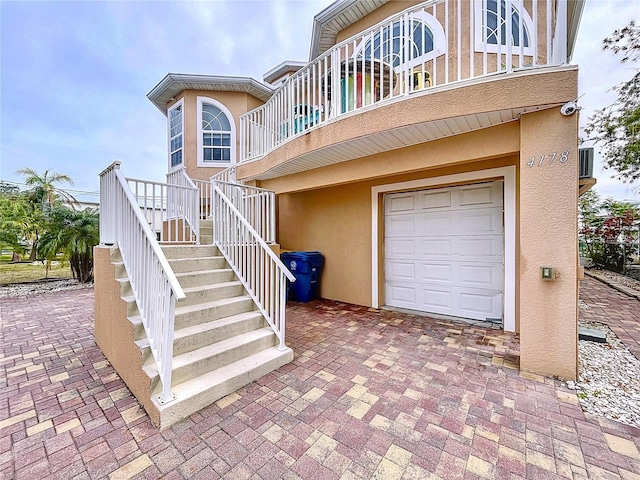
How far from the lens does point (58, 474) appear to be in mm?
1704

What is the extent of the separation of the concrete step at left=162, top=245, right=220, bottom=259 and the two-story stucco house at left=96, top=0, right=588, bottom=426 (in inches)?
0.9

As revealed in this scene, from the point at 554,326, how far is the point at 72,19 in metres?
13.1

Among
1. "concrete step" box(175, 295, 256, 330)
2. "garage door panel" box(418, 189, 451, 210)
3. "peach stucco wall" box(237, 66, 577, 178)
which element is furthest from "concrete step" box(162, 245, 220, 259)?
"garage door panel" box(418, 189, 451, 210)

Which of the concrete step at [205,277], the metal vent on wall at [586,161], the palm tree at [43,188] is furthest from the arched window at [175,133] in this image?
the metal vent on wall at [586,161]

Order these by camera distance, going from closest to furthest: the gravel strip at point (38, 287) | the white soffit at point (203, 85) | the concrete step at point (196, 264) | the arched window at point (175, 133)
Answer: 1. the concrete step at point (196, 264)
2. the gravel strip at point (38, 287)
3. the white soffit at point (203, 85)
4. the arched window at point (175, 133)

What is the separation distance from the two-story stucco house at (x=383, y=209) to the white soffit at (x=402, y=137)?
1.2 inches

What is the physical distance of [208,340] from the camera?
2936 millimetres

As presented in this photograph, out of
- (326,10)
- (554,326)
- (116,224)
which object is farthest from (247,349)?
(326,10)

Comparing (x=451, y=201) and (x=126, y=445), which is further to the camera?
(x=451, y=201)

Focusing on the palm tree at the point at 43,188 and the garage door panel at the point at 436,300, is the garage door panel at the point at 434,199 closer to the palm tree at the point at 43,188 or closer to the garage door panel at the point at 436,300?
the garage door panel at the point at 436,300

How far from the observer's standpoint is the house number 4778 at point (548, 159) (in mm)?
2672

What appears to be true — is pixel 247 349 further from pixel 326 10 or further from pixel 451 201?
pixel 326 10

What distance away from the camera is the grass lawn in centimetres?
826

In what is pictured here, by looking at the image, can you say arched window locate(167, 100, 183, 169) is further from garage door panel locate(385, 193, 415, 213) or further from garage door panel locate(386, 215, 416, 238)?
garage door panel locate(386, 215, 416, 238)
